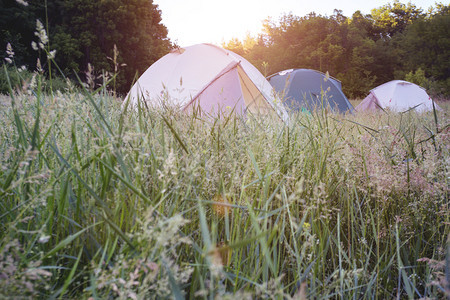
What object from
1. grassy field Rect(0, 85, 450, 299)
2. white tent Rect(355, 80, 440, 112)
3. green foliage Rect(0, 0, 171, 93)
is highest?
green foliage Rect(0, 0, 171, 93)

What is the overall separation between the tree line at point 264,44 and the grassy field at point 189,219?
12.3 meters

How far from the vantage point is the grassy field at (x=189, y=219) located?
1.52 feet

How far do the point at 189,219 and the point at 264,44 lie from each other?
898 inches

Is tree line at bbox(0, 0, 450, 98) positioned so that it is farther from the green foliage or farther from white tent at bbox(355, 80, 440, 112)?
white tent at bbox(355, 80, 440, 112)

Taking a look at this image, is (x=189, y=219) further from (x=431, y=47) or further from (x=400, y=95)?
(x=431, y=47)

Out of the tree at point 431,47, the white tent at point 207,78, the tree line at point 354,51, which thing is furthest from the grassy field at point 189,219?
the tree at point 431,47

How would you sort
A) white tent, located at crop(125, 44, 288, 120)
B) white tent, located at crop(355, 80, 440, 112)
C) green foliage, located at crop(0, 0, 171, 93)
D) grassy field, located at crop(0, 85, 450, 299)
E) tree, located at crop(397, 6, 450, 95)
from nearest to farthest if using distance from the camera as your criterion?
1. grassy field, located at crop(0, 85, 450, 299)
2. white tent, located at crop(125, 44, 288, 120)
3. white tent, located at crop(355, 80, 440, 112)
4. green foliage, located at crop(0, 0, 171, 93)
5. tree, located at crop(397, 6, 450, 95)

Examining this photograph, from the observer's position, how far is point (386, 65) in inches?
800

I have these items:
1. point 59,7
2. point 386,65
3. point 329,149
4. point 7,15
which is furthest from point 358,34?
point 329,149

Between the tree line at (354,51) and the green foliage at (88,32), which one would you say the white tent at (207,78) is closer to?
the green foliage at (88,32)

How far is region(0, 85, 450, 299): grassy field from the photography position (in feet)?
1.52

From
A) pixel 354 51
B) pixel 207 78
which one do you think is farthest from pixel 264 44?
pixel 207 78

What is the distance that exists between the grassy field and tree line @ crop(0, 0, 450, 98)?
1226 centimetres

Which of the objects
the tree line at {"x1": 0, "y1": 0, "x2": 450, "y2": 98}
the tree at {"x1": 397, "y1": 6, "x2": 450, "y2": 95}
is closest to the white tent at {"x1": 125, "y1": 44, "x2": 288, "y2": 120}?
the tree line at {"x1": 0, "y1": 0, "x2": 450, "y2": 98}
